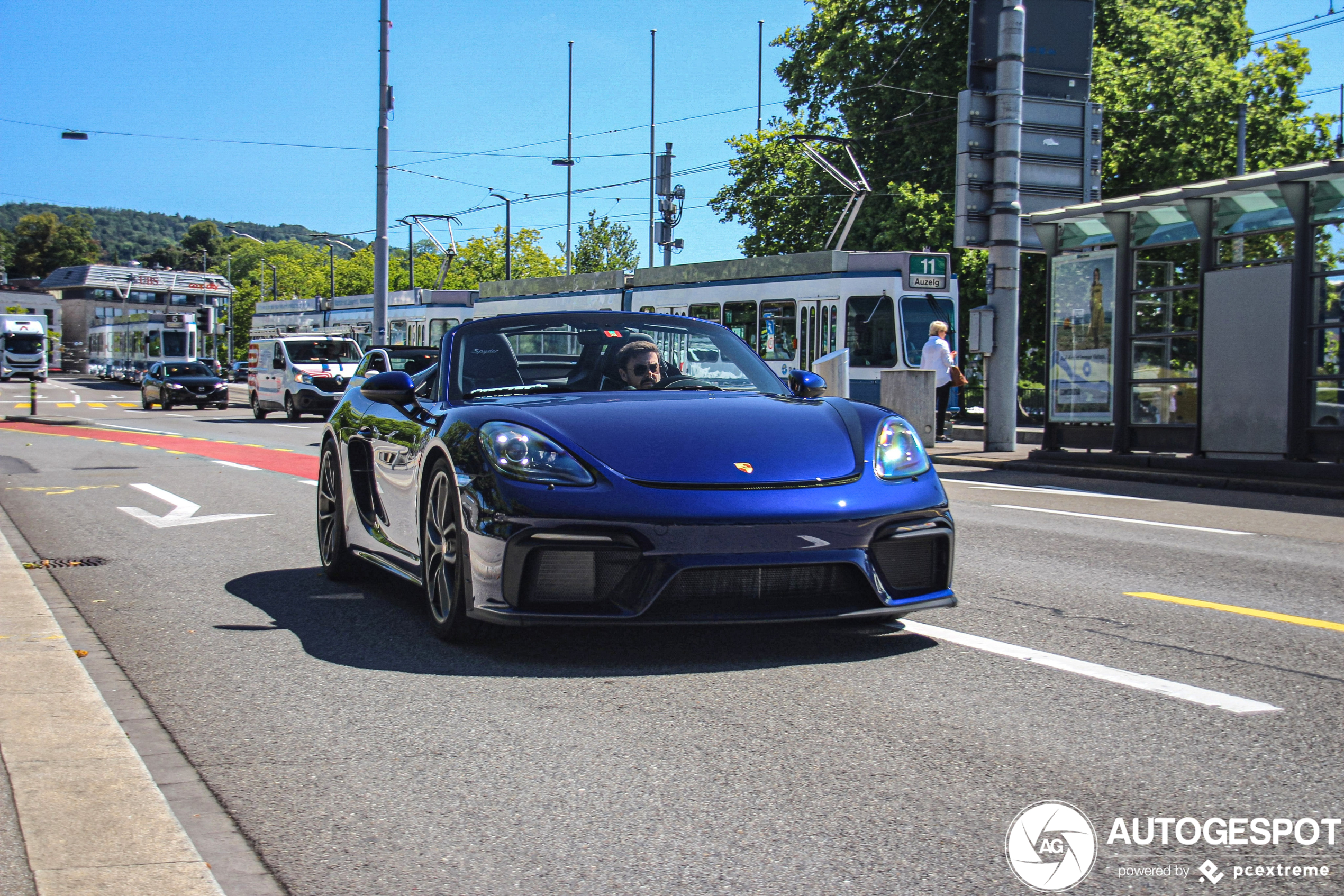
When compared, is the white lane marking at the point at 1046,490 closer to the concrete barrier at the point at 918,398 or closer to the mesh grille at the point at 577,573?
the concrete barrier at the point at 918,398

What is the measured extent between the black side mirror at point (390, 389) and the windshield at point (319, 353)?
2711 centimetres

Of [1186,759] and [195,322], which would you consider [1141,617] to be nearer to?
[1186,759]

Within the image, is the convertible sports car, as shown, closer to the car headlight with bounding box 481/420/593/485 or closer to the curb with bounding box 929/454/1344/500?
the car headlight with bounding box 481/420/593/485

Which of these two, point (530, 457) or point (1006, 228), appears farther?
point (1006, 228)

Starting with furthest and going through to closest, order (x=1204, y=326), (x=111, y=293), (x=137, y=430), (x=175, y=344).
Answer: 1. (x=111, y=293)
2. (x=175, y=344)
3. (x=137, y=430)
4. (x=1204, y=326)

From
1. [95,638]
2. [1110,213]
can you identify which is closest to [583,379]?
[95,638]

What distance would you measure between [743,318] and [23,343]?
58.8 m

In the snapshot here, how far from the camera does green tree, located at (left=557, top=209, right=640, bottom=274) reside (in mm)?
83062

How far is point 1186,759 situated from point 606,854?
1.61 meters

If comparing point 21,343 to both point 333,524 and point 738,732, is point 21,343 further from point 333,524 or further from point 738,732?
point 738,732

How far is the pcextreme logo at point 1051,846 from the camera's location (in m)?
2.81

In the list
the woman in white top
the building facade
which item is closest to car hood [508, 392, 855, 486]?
the woman in white top

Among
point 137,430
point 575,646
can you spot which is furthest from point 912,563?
point 137,430

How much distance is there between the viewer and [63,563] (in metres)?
8.18
